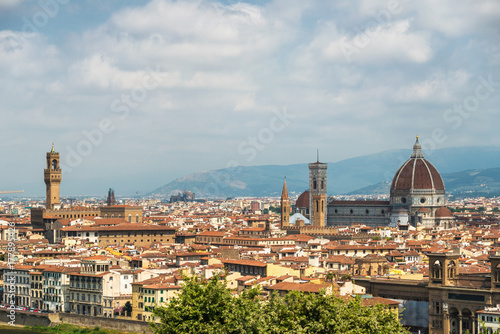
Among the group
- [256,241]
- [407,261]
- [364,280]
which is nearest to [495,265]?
[364,280]

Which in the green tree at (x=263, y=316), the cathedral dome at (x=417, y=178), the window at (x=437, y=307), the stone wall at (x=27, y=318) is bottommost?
the stone wall at (x=27, y=318)

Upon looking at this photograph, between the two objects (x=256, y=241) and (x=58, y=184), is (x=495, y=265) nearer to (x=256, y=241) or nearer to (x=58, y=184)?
(x=256, y=241)

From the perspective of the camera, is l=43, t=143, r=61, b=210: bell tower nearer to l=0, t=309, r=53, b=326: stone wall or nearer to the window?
l=0, t=309, r=53, b=326: stone wall

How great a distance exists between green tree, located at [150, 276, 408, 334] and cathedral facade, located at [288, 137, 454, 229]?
275 ft

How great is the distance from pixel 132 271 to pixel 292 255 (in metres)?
16.0

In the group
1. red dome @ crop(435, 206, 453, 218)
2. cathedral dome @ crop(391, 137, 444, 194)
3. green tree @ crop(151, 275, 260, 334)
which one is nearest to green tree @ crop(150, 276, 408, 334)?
green tree @ crop(151, 275, 260, 334)

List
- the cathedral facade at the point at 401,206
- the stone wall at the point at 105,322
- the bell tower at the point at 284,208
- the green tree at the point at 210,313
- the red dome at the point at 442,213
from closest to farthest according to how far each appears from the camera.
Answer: the green tree at the point at 210,313 < the stone wall at the point at 105,322 < the bell tower at the point at 284,208 < the cathedral facade at the point at 401,206 < the red dome at the point at 442,213

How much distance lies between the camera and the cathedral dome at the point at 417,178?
116 metres

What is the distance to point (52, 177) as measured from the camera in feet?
347

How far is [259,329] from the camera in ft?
87.6

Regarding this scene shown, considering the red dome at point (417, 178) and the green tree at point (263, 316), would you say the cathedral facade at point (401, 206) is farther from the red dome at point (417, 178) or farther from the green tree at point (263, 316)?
the green tree at point (263, 316)

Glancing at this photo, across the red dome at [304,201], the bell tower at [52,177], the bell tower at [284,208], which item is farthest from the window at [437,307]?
the red dome at [304,201]

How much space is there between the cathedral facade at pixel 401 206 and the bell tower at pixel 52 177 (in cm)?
2823

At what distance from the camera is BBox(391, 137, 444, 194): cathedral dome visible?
116188mm
